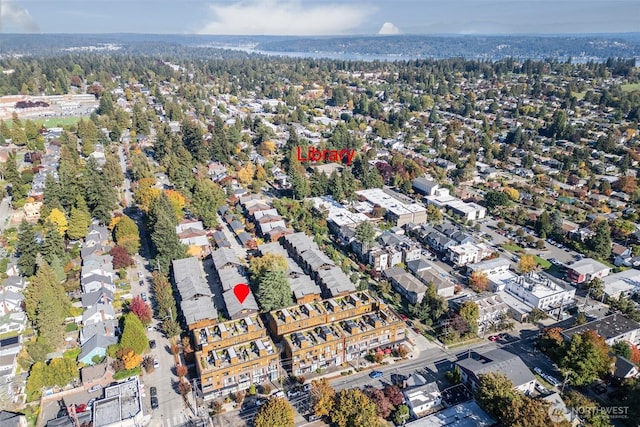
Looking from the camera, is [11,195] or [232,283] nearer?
[232,283]

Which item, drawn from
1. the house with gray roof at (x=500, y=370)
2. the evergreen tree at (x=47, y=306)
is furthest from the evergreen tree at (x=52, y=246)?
the house with gray roof at (x=500, y=370)

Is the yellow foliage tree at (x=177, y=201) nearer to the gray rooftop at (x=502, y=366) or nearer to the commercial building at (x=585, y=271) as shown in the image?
the gray rooftop at (x=502, y=366)

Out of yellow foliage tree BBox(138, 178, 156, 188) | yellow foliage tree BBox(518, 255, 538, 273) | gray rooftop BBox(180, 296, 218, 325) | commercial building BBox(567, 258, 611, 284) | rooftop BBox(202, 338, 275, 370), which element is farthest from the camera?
yellow foliage tree BBox(138, 178, 156, 188)

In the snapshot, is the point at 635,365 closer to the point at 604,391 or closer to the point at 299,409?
the point at 604,391

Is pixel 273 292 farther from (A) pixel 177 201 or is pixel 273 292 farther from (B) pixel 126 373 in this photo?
(A) pixel 177 201

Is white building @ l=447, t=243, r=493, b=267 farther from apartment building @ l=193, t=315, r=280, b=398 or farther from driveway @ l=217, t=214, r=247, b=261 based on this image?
apartment building @ l=193, t=315, r=280, b=398

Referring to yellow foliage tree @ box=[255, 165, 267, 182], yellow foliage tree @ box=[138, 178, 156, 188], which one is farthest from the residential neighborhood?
yellow foliage tree @ box=[138, 178, 156, 188]

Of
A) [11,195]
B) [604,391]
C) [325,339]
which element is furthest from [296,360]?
[11,195]
